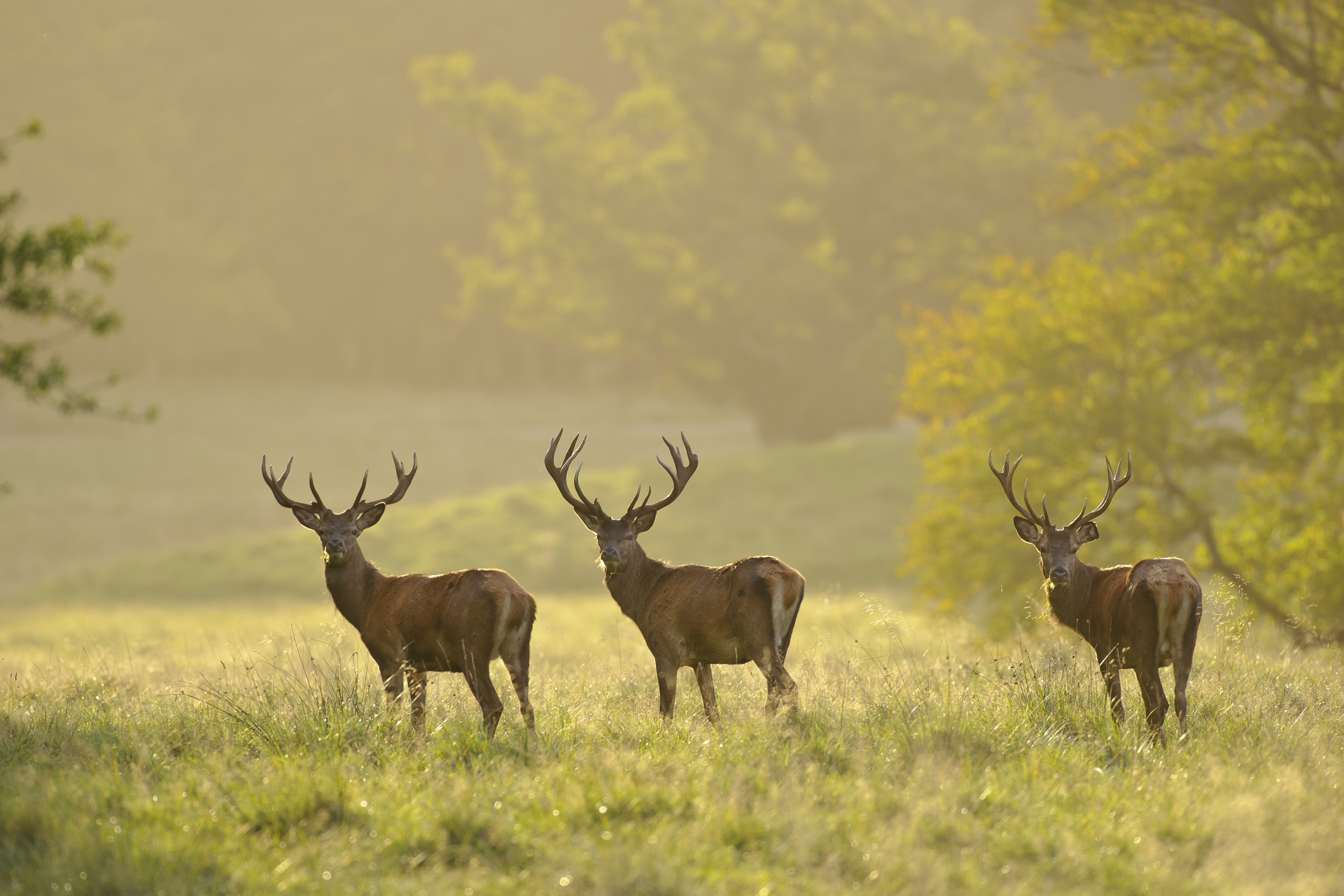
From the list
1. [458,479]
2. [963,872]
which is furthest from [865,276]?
[963,872]

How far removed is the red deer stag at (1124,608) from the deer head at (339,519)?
13.3 ft

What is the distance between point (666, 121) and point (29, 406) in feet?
101

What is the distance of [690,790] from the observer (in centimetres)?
626

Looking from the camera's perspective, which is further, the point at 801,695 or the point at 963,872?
the point at 801,695

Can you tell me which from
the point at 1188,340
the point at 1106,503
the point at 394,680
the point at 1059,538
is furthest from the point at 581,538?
the point at 1106,503

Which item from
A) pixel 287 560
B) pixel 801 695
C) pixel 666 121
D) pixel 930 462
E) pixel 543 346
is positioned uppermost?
pixel 666 121

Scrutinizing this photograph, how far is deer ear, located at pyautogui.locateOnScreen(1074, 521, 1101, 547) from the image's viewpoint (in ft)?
27.4

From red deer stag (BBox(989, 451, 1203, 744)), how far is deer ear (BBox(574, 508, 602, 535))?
2694 millimetres

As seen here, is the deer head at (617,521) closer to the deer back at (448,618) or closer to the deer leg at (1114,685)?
the deer back at (448,618)

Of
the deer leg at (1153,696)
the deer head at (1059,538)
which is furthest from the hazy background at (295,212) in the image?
the deer leg at (1153,696)

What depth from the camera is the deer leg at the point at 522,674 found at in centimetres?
773

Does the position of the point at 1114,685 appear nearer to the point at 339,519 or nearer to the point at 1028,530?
the point at 1028,530

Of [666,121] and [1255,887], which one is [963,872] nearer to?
[1255,887]

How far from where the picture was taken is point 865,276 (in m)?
44.1
